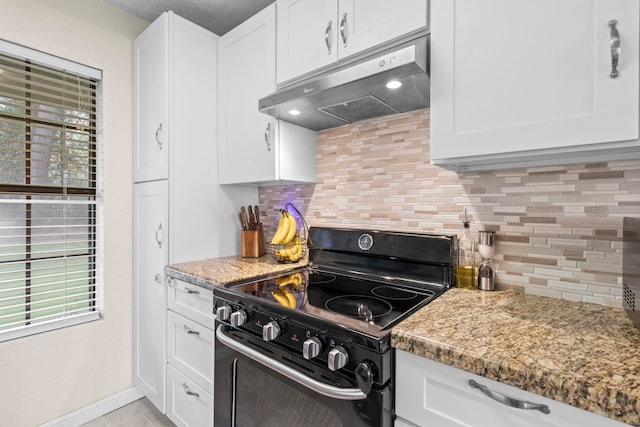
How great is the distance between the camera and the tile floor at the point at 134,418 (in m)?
1.86

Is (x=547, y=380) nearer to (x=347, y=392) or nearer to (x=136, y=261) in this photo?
(x=347, y=392)

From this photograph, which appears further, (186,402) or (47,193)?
(47,193)

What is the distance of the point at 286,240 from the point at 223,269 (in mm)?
379

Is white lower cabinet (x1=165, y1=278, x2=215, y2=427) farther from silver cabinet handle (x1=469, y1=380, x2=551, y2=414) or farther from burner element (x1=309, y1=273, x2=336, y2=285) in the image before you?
silver cabinet handle (x1=469, y1=380, x2=551, y2=414)

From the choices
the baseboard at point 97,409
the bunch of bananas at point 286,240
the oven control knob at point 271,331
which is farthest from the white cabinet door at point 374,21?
the baseboard at point 97,409

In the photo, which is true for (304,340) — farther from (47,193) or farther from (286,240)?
(47,193)

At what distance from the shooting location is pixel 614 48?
0.76 metres

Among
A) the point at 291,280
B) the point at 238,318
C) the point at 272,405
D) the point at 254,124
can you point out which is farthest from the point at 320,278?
the point at 254,124

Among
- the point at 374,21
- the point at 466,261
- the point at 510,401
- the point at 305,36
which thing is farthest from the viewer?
the point at 305,36

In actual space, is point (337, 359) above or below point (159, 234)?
below

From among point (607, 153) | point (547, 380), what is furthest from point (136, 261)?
point (607, 153)

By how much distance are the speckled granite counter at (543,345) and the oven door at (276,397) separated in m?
0.21

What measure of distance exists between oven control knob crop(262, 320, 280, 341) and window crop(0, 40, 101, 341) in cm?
153

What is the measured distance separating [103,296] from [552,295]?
2.43 meters
